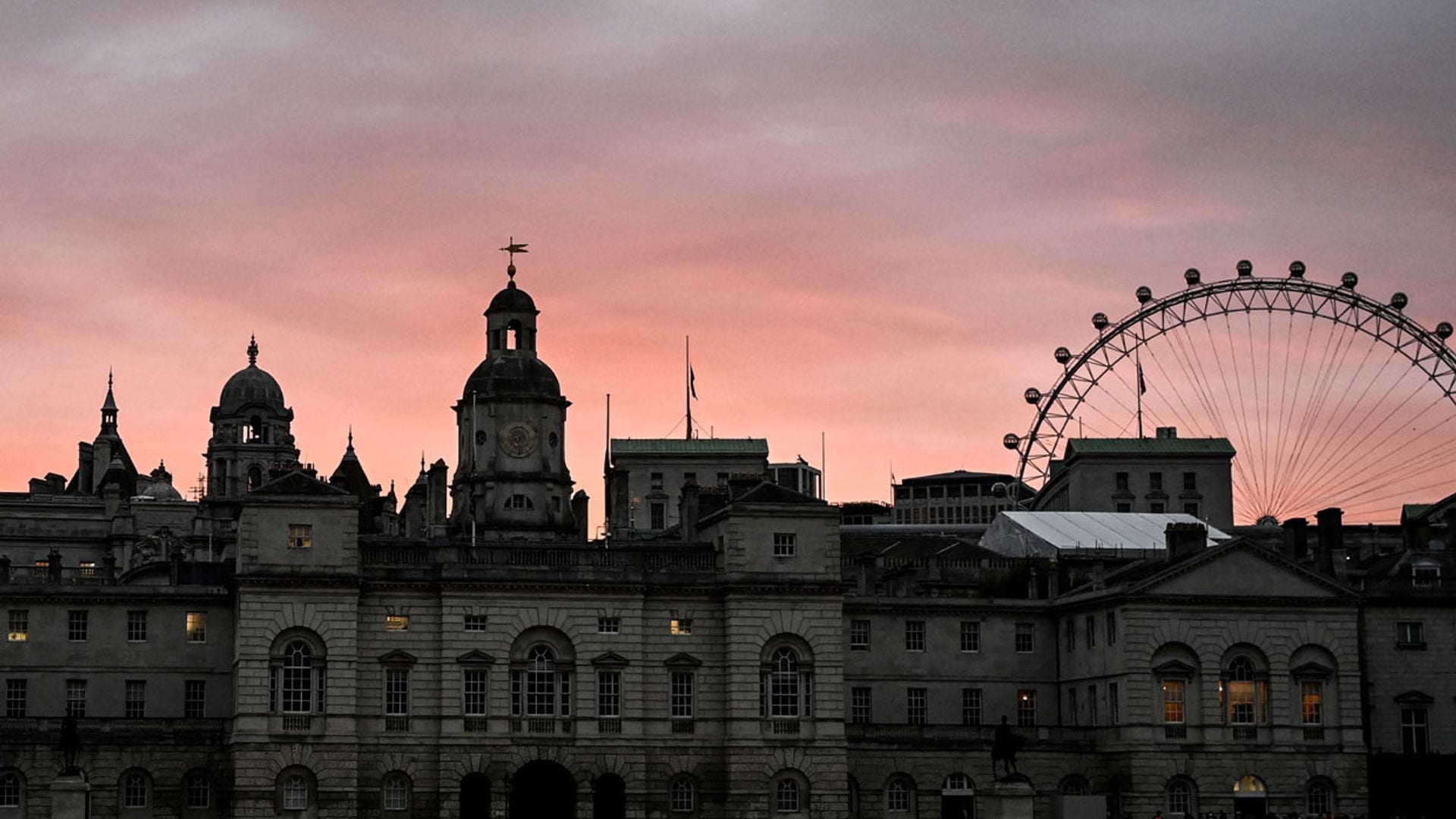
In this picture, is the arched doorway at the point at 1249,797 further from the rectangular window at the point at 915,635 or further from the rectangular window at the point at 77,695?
the rectangular window at the point at 77,695

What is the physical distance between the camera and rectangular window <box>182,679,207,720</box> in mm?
98250

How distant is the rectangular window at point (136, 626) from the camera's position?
98438 mm

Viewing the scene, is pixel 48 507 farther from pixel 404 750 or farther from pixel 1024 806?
pixel 1024 806

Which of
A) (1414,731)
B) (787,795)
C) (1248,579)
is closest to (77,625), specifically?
(787,795)

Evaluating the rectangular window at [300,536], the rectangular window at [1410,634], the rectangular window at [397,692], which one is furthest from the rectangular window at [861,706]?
the rectangular window at [300,536]

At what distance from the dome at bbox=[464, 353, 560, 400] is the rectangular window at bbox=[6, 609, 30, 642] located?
93.2ft

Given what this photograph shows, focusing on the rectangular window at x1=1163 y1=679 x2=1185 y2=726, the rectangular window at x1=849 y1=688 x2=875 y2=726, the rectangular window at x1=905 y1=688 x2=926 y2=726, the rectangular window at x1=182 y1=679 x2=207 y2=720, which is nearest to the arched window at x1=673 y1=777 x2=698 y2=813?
the rectangular window at x1=849 y1=688 x2=875 y2=726

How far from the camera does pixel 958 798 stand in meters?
101

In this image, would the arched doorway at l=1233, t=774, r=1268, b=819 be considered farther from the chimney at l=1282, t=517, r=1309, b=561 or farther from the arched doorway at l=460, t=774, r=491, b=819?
the arched doorway at l=460, t=774, r=491, b=819

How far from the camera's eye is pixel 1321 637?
340 feet

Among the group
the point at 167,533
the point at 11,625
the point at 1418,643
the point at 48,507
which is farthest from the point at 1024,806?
the point at 48,507

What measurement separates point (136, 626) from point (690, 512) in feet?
79.1

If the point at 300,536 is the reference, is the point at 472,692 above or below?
below

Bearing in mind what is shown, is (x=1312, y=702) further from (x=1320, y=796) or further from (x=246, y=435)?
(x=246, y=435)
